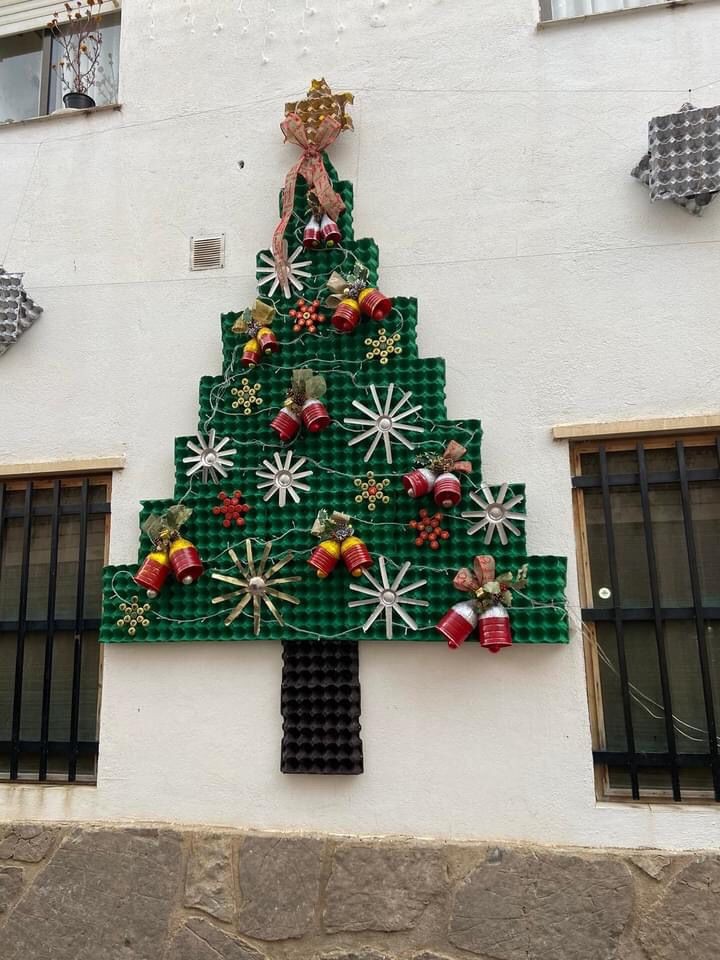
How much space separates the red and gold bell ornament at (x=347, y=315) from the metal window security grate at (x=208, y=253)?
752mm

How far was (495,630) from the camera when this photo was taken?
2816 mm

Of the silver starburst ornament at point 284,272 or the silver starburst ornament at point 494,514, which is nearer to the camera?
the silver starburst ornament at point 494,514

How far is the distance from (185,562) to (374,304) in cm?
141

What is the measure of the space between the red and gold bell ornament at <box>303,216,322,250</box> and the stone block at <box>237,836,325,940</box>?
8.69ft

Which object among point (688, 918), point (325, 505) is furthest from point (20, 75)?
point (688, 918)

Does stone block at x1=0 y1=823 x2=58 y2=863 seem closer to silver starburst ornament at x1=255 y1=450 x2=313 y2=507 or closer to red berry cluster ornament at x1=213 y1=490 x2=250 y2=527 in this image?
red berry cluster ornament at x1=213 y1=490 x2=250 y2=527

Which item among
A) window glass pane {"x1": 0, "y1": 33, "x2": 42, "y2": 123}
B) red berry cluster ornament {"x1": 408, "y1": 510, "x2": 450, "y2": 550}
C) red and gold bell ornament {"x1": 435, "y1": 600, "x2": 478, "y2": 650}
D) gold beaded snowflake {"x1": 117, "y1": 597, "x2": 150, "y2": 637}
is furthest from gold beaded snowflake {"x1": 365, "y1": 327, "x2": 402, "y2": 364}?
window glass pane {"x1": 0, "y1": 33, "x2": 42, "y2": 123}

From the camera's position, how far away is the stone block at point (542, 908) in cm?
272

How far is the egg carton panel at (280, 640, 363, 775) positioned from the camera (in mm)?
3018

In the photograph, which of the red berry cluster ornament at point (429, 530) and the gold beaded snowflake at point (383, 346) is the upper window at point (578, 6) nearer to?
the gold beaded snowflake at point (383, 346)

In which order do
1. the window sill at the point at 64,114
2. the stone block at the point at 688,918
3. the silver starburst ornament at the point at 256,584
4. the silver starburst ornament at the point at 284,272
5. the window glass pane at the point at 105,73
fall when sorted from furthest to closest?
the window glass pane at the point at 105,73
the window sill at the point at 64,114
the silver starburst ornament at the point at 284,272
the silver starburst ornament at the point at 256,584
the stone block at the point at 688,918

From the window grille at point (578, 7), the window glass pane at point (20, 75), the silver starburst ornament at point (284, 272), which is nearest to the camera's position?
the silver starburst ornament at point (284, 272)

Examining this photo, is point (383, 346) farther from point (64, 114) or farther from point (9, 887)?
point (9, 887)

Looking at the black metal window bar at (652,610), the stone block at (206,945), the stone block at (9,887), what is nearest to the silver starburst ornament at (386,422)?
the black metal window bar at (652,610)
